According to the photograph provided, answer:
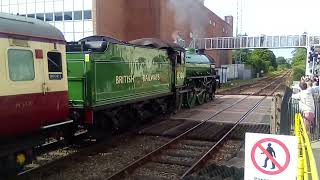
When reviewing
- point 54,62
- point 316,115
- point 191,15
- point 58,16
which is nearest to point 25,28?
point 54,62

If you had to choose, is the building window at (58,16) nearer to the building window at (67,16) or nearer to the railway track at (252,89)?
the building window at (67,16)

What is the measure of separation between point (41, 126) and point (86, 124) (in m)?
2.75

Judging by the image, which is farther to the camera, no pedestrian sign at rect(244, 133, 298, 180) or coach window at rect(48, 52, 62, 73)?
coach window at rect(48, 52, 62, 73)

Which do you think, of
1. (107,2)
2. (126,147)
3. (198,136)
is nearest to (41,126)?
(126,147)

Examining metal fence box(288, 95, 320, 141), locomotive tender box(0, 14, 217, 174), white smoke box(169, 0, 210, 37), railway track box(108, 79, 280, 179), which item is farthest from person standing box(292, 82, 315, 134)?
white smoke box(169, 0, 210, 37)

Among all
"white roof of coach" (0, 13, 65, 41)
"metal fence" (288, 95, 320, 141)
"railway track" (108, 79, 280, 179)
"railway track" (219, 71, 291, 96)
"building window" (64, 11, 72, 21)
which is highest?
"building window" (64, 11, 72, 21)

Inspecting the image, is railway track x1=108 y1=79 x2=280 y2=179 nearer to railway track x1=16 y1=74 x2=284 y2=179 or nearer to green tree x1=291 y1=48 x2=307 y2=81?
railway track x1=16 y1=74 x2=284 y2=179

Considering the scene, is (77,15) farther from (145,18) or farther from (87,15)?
(145,18)

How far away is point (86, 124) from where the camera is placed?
1102 centimetres

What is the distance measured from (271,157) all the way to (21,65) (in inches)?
197

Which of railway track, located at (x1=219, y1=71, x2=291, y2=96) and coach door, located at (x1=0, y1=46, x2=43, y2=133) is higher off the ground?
coach door, located at (x1=0, y1=46, x2=43, y2=133)

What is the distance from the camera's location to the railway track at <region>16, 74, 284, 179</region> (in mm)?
8969

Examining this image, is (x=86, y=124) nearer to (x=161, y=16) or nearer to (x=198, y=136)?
(x=198, y=136)

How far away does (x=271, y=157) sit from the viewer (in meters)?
4.57
